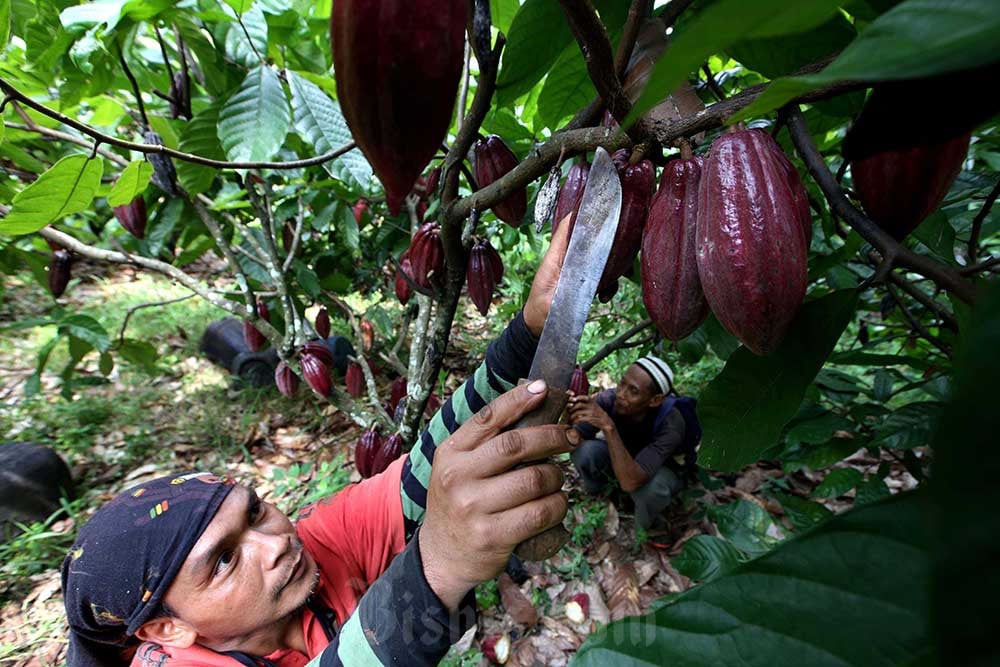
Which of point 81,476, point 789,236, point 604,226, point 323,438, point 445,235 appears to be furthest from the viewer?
point 323,438

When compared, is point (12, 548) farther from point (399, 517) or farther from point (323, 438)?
point (399, 517)

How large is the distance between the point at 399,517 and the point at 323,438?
177cm

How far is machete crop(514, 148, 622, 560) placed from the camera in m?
0.52

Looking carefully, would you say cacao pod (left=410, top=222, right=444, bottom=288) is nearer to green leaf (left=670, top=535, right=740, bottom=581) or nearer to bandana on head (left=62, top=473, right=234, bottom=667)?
bandana on head (left=62, top=473, right=234, bottom=667)

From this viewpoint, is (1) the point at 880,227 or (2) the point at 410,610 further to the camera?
(2) the point at 410,610

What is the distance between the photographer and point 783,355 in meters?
0.54

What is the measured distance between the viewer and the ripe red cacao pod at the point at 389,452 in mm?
1552

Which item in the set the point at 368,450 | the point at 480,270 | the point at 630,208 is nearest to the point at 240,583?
the point at 368,450

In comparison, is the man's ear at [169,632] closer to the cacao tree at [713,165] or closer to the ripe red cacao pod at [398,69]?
the cacao tree at [713,165]

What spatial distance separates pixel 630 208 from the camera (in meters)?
0.54

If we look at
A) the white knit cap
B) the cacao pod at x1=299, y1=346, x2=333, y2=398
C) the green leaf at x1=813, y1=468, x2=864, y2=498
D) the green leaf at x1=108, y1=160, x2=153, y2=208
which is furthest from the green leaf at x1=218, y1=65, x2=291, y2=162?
the white knit cap

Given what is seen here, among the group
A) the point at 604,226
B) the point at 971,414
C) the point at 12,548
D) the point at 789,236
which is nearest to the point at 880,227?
the point at 789,236

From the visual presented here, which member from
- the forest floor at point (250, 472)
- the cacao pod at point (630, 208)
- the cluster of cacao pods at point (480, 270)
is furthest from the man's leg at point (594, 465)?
the cacao pod at point (630, 208)

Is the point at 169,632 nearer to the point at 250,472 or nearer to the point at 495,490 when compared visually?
the point at 495,490
